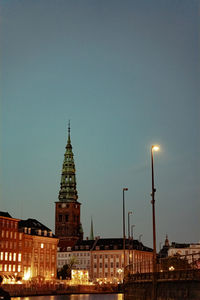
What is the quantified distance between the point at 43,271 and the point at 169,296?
123 m

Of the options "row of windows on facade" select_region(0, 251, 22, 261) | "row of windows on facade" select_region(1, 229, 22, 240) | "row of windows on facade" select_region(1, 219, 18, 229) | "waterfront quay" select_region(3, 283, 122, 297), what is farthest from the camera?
"row of windows on facade" select_region(1, 219, 18, 229)

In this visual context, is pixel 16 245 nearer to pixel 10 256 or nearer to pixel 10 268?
pixel 10 256

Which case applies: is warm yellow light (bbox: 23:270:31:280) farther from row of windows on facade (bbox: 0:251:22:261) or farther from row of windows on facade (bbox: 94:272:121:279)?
row of windows on facade (bbox: 94:272:121:279)

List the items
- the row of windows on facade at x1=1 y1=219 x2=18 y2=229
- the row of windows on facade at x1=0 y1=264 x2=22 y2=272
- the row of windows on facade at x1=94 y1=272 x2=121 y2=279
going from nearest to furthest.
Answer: the row of windows on facade at x1=0 y1=264 x2=22 y2=272 → the row of windows on facade at x1=1 y1=219 x2=18 y2=229 → the row of windows on facade at x1=94 y1=272 x2=121 y2=279

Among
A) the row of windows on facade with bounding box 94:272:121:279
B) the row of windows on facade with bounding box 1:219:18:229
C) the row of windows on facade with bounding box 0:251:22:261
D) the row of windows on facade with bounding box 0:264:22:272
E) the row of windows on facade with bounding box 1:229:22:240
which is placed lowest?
the row of windows on facade with bounding box 94:272:121:279

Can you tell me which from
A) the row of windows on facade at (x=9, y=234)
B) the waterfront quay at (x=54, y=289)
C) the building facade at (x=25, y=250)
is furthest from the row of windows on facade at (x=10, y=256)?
the waterfront quay at (x=54, y=289)

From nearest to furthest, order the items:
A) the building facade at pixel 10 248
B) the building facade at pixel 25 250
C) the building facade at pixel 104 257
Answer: the building facade at pixel 10 248
the building facade at pixel 25 250
the building facade at pixel 104 257

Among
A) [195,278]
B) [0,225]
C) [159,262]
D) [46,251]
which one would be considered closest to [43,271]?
[46,251]

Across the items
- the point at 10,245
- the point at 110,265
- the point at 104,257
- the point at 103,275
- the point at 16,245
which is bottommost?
the point at 103,275

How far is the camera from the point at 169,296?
34062mm

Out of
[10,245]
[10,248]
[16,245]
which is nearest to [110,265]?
[16,245]

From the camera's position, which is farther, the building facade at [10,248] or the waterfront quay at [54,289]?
the building facade at [10,248]

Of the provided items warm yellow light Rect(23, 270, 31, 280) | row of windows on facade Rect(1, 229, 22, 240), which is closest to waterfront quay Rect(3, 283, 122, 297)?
A: warm yellow light Rect(23, 270, 31, 280)

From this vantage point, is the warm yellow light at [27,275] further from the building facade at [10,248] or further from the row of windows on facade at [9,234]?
the row of windows on facade at [9,234]
